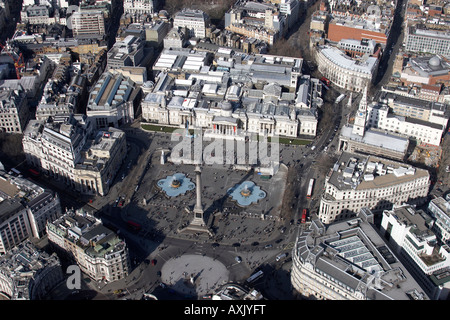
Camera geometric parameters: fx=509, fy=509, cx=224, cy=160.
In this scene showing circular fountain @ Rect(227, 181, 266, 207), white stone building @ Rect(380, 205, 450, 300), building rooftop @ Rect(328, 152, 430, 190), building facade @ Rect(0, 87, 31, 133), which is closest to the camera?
white stone building @ Rect(380, 205, 450, 300)

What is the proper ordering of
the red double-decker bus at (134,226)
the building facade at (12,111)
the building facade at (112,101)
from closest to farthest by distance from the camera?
the red double-decker bus at (134,226) → the building facade at (12,111) → the building facade at (112,101)

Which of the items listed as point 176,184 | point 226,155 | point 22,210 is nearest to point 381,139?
point 226,155

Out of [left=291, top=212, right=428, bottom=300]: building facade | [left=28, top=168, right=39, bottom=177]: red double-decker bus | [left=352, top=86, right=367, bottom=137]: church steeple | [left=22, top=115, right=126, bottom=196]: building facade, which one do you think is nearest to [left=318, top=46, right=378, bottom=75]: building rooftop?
[left=352, top=86, right=367, bottom=137]: church steeple

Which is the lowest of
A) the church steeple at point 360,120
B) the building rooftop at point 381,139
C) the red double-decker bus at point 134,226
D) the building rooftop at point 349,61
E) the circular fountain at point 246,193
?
the red double-decker bus at point 134,226

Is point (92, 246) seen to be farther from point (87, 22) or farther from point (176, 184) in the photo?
point (87, 22)

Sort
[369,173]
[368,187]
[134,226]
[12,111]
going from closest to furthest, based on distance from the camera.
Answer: [368,187] → [134,226] → [369,173] → [12,111]

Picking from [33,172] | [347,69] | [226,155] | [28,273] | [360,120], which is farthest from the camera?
[347,69]

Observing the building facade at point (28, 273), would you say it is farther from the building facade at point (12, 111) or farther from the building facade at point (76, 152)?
the building facade at point (12, 111)

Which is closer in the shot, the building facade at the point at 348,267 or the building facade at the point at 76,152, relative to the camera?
the building facade at the point at 348,267

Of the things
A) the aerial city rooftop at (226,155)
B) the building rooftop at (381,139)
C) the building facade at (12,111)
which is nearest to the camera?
the aerial city rooftop at (226,155)

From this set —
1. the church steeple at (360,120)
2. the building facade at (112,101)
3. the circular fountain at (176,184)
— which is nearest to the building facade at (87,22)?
the building facade at (112,101)

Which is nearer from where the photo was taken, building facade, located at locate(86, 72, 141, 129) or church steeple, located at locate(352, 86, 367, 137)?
church steeple, located at locate(352, 86, 367, 137)

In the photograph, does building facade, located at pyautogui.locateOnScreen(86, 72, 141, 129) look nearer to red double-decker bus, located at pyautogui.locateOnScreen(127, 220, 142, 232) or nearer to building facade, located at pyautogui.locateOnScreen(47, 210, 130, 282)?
red double-decker bus, located at pyautogui.locateOnScreen(127, 220, 142, 232)
